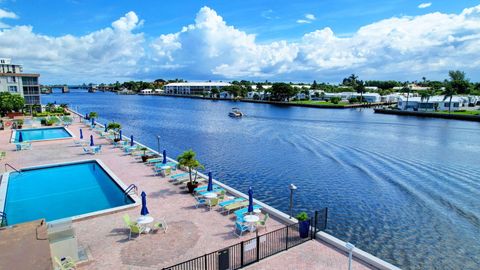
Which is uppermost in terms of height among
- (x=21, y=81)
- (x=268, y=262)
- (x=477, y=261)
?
(x=21, y=81)

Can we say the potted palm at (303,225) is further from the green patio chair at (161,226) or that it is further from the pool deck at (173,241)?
the green patio chair at (161,226)

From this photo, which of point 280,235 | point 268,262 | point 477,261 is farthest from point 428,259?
point 268,262

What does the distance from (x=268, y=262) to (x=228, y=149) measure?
27727 millimetres

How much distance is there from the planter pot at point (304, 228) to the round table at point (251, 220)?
6.05 feet

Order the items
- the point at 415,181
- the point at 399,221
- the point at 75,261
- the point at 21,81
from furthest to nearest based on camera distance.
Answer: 1. the point at 21,81
2. the point at 415,181
3. the point at 399,221
4. the point at 75,261

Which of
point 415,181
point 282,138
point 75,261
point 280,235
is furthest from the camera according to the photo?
point 282,138

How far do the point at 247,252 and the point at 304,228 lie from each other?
2829 millimetres

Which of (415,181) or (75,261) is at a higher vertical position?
(75,261)

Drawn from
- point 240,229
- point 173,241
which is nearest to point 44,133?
point 173,241

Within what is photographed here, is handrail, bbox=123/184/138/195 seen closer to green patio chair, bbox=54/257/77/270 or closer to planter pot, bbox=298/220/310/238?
green patio chair, bbox=54/257/77/270

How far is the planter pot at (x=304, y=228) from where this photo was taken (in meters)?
12.8

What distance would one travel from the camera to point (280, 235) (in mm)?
13141

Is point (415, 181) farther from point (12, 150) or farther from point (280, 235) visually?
point (12, 150)

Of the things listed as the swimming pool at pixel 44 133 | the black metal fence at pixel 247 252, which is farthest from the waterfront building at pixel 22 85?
the black metal fence at pixel 247 252
